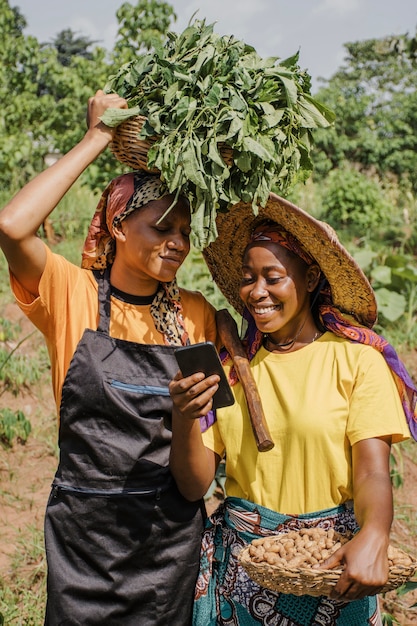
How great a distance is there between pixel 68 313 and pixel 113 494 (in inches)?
20.5

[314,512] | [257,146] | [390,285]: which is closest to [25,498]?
[314,512]

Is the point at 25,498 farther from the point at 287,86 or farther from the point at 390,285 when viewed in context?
the point at 390,285

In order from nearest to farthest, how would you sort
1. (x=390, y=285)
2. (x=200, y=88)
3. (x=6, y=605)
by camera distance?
1. (x=200, y=88)
2. (x=6, y=605)
3. (x=390, y=285)

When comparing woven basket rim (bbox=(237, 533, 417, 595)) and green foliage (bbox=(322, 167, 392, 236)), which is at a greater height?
green foliage (bbox=(322, 167, 392, 236))

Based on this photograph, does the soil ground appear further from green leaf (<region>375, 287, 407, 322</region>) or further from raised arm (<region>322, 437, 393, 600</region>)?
raised arm (<region>322, 437, 393, 600</region>)

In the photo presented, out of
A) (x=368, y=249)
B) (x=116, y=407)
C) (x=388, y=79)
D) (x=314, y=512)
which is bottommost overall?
(x=314, y=512)

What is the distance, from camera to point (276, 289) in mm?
1941

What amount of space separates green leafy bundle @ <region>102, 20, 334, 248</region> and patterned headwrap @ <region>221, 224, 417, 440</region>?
0.48 feet

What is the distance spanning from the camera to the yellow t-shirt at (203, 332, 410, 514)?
5.93 ft

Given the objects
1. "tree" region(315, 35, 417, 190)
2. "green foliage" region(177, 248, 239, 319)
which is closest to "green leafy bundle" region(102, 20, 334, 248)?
"green foliage" region(177, 248, 239, 319)

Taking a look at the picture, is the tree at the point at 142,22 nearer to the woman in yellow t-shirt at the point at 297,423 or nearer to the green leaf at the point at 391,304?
the green leaf at the point at 391,304

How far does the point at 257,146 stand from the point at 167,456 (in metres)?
0.89

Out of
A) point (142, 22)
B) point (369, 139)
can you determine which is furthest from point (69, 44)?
point (142, 22)

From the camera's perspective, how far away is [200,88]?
1.79 metres
